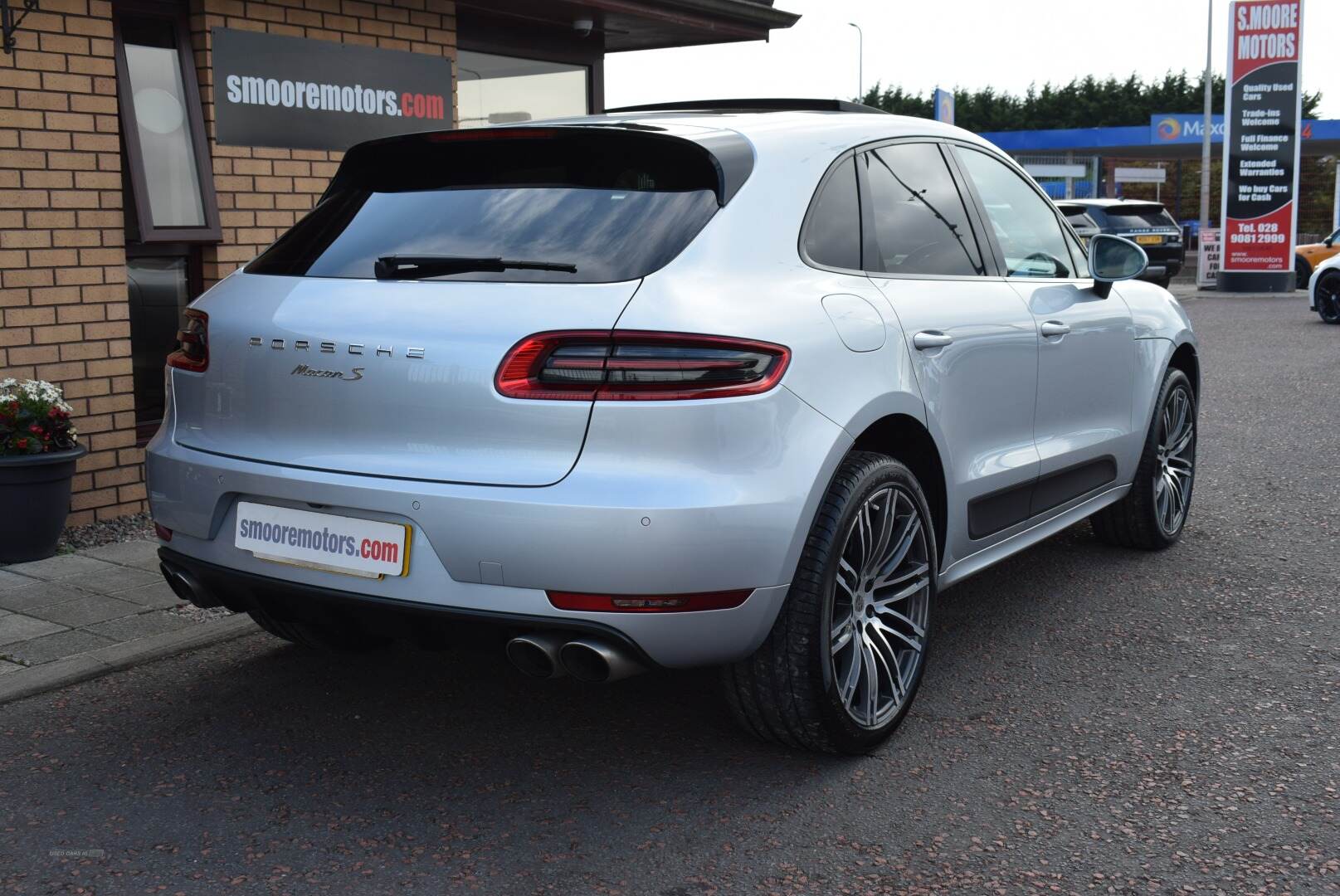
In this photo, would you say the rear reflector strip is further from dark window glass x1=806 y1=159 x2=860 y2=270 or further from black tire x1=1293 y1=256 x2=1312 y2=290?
black tire x1=1293 y1=256 x2=1312 y2=290

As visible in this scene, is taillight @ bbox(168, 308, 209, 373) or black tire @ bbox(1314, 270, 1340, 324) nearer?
taillight @ bbox(168, 308, 209, 373)

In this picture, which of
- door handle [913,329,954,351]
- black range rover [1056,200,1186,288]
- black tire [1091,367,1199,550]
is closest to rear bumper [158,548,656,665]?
door handle [913,329,954,351]

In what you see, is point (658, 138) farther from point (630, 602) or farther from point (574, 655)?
point (574, 655)

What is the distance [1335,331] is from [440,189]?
17.4 metres

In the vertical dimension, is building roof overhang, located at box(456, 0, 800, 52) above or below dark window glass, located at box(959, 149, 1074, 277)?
above

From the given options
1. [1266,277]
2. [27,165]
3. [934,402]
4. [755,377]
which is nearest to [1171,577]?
[934,402]

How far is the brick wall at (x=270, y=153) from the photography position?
24.1ft

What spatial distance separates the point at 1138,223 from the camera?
87.3 ft

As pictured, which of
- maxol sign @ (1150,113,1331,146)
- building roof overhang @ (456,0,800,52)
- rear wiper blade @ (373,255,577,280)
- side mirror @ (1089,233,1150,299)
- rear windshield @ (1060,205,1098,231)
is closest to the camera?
rear wiper blade @ (373,255,577,280)

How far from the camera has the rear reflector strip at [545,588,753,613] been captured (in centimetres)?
313

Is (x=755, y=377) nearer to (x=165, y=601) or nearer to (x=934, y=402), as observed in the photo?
(x=934, y=402)

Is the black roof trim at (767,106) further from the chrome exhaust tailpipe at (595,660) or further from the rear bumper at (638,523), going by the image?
the chrome exhaust tailpipe at (595,660)

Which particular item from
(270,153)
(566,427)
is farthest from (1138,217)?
(566,427)

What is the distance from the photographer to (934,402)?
3961 millimetres
